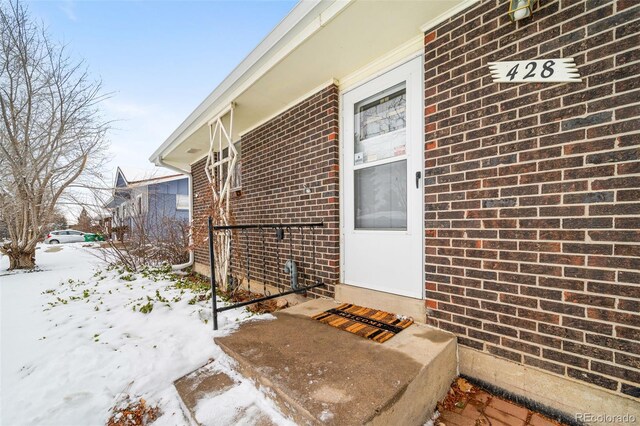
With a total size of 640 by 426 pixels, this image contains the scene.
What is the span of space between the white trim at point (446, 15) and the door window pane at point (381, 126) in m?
0.44

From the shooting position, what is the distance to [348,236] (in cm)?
269

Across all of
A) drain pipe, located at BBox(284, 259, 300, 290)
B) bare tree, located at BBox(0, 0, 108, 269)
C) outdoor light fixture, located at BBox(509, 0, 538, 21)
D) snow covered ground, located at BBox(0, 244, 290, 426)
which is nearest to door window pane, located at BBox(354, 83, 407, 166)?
outdoor light fixture, located at BBox(509, 0, 538, 21)

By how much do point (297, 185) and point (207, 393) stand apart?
2.26 meters

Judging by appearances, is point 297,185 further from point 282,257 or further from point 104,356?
point 104,356

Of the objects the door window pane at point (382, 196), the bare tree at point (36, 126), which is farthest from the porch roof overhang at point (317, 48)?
the bare tree at point (36, 126)

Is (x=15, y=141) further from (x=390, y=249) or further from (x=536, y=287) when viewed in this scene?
(x=536, y=287)

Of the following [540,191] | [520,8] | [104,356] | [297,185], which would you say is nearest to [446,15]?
[520,8]

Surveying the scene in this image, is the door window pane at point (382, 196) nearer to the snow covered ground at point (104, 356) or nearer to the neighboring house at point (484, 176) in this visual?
the neighboring house at point (484, 176)

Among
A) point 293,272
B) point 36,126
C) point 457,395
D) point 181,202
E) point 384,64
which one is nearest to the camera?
→ point 457,395

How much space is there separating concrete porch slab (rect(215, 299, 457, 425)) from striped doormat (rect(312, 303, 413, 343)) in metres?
0.07

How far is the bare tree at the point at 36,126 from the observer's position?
19.0ft

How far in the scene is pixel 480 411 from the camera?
58.0 inches

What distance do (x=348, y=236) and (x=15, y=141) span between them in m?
8.47

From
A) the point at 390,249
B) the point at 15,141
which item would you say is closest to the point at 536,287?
the point at 390,249
